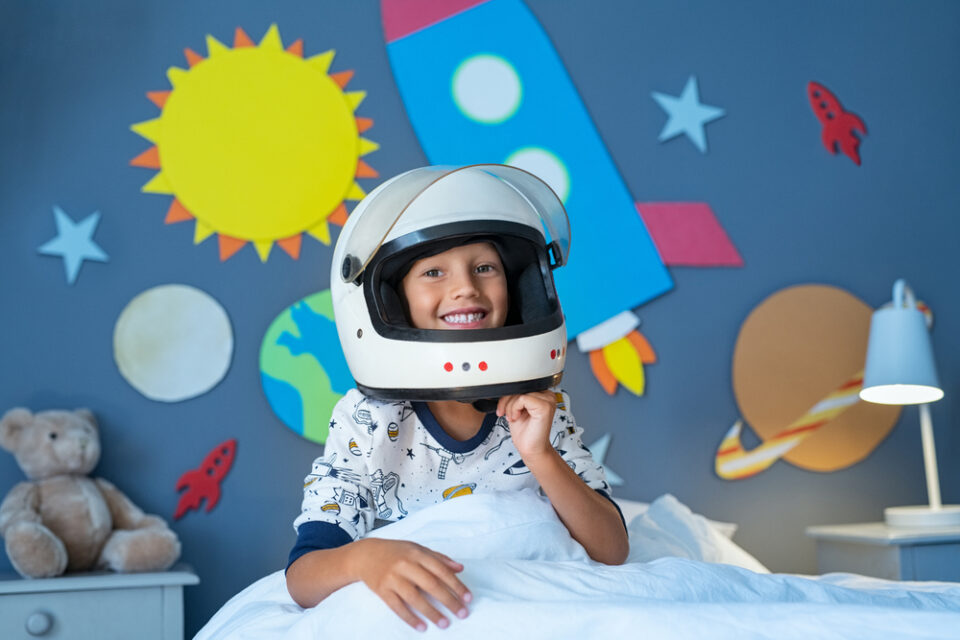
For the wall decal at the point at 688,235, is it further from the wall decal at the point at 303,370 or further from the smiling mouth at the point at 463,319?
the smiling mouth at the point at 463,319

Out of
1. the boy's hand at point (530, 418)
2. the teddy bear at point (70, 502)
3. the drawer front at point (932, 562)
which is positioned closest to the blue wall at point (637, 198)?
the teddy bear at point (70, 502)

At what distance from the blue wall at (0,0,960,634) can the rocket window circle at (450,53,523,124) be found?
Answer: 0.16 m

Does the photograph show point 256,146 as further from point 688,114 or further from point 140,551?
point 688,114

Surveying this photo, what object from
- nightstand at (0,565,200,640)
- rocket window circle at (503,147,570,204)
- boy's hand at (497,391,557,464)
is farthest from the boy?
rocket window circle at (503,147,570,204)

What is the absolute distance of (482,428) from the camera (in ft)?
4.17

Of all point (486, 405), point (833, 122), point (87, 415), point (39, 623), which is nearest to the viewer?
point (486, 405)

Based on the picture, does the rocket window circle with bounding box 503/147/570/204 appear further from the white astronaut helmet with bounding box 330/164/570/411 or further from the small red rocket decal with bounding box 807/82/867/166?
the white astronaut helmet with bounding box 330/164/570/411

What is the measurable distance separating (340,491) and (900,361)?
55.9 inches

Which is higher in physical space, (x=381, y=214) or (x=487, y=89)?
(x=487, y=89)

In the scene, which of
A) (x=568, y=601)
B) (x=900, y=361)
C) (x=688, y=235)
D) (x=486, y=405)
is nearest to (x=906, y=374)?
(x=900, y=361)

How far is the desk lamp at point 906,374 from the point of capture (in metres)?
2.02

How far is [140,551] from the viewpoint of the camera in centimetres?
170

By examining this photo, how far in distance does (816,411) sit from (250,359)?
1.40 metres

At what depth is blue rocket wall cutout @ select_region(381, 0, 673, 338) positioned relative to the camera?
215 cm
